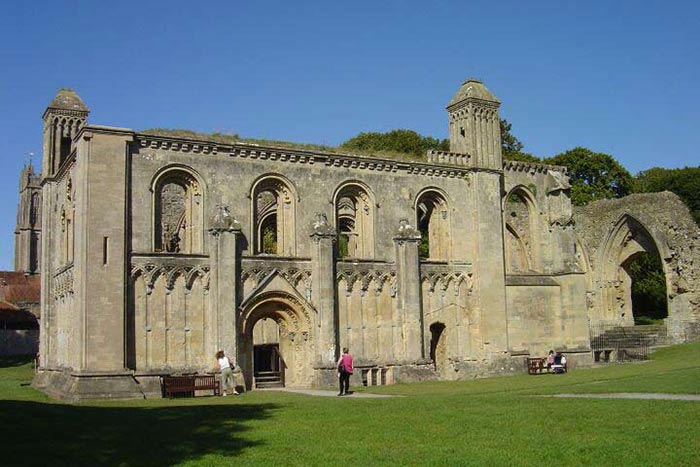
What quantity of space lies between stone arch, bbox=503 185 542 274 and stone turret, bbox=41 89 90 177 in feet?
60.7

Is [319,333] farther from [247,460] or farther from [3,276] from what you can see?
[3,276]

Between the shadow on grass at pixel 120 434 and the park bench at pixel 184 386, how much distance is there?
5.52 meters

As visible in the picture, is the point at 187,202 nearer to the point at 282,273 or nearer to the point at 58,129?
the point at 282,273

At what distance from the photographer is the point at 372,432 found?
13.8 metres

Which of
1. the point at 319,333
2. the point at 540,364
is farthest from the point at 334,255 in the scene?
the point at 540,364

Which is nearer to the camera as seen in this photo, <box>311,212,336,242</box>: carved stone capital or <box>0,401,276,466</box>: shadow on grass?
<box>0,401,276,466</box>: shadow on grass

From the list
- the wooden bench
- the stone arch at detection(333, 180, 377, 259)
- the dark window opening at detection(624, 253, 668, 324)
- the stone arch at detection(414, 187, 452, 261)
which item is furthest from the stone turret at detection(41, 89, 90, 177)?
the dark window opening at detection(624, 253, 668, 324)

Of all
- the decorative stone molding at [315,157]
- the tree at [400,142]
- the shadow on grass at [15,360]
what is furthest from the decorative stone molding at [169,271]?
the tree at [400,142]

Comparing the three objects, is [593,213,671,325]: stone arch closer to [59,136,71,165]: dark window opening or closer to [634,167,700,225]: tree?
[634,167,700,225]: tree

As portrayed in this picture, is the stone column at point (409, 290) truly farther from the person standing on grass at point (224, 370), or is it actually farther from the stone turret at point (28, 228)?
the stone turret at point (28, 228)

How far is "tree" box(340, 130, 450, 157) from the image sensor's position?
59.6 metres

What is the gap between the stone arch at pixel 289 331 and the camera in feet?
90.0

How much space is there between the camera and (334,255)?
1141 inches

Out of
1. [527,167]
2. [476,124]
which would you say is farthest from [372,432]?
[527,167]
